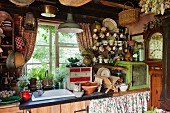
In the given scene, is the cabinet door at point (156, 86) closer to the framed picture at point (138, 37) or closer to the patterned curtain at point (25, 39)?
the framed picture at point (138, 37)

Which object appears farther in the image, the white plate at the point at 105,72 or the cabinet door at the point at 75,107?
the white plate at the point at 105,72

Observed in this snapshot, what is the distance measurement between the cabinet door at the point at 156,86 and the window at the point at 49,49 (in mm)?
1550

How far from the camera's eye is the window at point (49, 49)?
111 inches

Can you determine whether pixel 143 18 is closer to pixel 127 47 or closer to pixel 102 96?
pixel 127 47

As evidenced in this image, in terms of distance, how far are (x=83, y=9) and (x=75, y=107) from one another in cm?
182

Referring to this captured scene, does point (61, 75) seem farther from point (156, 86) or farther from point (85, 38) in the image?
point (156, 86)

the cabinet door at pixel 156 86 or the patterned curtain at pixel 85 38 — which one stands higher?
the patterned curtain at pixel 85 38

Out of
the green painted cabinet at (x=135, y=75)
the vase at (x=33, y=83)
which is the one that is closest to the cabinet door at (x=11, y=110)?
the vase at (x=33, y=83)

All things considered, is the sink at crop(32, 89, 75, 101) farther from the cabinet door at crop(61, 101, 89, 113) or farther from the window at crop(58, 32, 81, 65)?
the window at crop(58, 32, 81, 65)

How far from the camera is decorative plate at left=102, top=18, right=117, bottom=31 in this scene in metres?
3.25

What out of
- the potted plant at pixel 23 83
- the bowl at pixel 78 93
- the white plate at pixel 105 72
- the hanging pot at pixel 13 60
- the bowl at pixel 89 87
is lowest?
the bowl at pixel 78 93

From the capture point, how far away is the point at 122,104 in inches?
98.7

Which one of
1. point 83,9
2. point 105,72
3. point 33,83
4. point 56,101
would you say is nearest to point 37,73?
point 33,83

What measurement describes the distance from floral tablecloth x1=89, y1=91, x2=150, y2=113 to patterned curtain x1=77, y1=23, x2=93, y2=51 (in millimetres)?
1119
